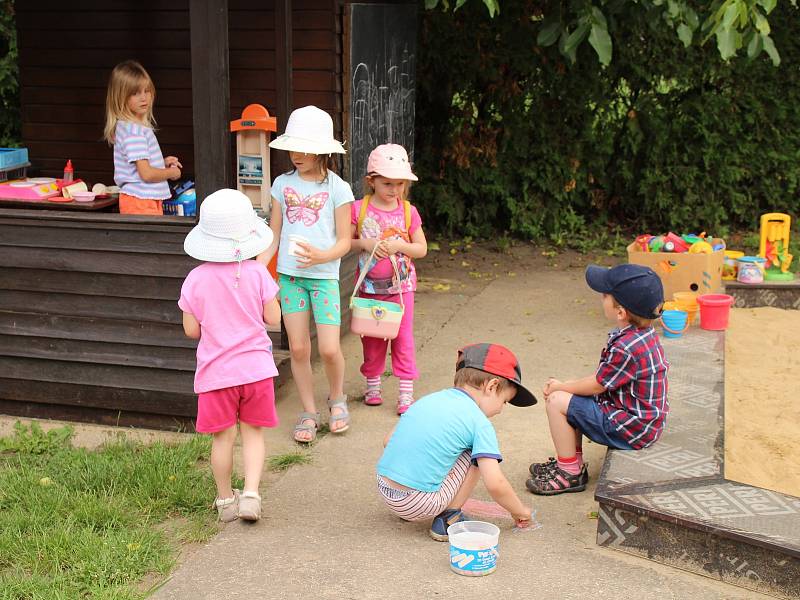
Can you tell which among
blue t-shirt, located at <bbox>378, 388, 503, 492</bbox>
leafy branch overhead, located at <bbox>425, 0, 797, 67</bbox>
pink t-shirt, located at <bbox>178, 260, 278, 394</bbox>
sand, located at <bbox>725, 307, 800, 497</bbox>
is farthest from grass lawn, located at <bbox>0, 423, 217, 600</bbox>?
leafy branch overhead, located at <bbox>425, 0, 797, 67</bbox>

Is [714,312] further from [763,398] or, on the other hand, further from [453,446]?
[453,446]

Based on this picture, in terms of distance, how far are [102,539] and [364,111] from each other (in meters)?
4.08

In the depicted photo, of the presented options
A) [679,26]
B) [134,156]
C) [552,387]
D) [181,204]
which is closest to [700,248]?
[679,26]

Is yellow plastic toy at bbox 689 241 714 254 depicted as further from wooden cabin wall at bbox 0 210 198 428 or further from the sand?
wooden cabin wall at bbox 0 210 198 428

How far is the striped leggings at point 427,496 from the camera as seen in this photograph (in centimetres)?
404

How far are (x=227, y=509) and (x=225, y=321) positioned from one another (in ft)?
2.67

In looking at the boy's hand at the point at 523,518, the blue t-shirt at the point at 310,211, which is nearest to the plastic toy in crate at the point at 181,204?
the blue t-shirt at the point at 310,211

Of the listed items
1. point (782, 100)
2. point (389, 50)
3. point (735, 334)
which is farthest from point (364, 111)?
point (782, 100)

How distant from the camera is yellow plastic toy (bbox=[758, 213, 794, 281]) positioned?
8023mm

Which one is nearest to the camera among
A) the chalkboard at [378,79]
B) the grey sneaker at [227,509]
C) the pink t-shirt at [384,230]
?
the grey sneaker at [227,509]

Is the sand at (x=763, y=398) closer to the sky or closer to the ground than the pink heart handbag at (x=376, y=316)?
closer to the ground

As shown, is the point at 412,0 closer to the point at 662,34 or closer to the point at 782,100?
the point at 662,34

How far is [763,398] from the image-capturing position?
5.80 metres

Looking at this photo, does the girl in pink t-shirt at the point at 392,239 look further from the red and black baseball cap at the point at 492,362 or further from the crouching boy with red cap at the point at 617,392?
the red and black baseball cap at the point at 492,362
